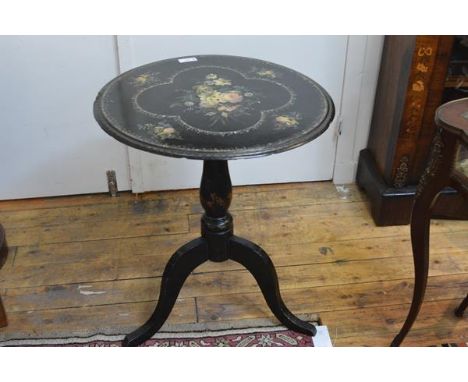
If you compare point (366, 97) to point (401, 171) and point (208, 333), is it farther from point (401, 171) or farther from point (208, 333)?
point (208, 333)

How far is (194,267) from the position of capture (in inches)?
66.9

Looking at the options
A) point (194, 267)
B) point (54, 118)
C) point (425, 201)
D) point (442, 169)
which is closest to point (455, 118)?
point (442, 169)

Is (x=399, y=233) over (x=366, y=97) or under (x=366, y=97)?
under

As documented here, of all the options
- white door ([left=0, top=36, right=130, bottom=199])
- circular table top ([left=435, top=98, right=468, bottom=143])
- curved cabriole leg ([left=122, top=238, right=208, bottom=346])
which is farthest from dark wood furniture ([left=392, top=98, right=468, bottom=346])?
white door ([left=0, top=36, right=130, bottom=199])

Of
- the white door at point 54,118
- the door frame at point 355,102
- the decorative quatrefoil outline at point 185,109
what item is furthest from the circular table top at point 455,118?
the white door at point 54,118

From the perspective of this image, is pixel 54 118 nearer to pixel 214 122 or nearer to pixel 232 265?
pixel 232 265

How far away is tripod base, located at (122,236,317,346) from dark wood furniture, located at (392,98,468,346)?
0.43m

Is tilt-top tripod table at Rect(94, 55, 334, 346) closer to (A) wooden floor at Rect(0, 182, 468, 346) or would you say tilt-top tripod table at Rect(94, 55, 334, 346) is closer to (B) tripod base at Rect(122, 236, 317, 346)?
(B) tripod base at Rect(122, 236, 317, 346)

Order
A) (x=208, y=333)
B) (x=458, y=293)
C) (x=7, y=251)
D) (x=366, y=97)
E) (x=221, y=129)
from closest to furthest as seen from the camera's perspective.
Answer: (x=221, y=129)
(x=208, y=333)
(x=458, y=293)
(x=7, y=251)
(x=366, y=97)

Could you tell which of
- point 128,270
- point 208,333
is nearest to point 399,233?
point 208,333

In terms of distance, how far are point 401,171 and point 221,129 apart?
42.9 inches

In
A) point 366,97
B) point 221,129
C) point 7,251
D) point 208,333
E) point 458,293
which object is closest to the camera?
point 221,129

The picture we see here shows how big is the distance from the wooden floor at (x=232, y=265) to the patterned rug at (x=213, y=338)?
0.04 meters

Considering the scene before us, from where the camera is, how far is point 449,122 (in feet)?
4.33
